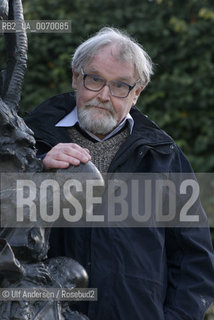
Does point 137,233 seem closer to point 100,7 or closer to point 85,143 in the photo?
point 85,143

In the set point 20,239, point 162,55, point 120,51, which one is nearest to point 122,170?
point 120,51

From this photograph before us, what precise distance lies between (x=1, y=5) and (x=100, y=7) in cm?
380

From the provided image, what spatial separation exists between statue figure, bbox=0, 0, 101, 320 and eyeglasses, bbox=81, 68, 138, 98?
0.45 metres

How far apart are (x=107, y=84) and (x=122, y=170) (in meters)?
0.33

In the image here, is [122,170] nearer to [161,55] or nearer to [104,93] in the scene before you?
[104,93]

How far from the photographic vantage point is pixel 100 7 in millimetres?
5891

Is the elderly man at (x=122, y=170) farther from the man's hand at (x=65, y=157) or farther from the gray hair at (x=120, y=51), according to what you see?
the man's hand at (x=65, y=157)

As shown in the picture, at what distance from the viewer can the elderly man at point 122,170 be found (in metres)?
2.55

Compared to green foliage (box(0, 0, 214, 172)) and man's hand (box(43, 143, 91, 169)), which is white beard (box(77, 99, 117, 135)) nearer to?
man's hand (box(43, 143, 91, 169))

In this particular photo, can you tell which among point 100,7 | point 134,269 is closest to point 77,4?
point 100,7

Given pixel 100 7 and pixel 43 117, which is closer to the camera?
pixel 43 117

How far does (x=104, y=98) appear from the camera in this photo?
262cm

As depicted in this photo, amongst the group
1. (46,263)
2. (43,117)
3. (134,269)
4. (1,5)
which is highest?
(1,5)

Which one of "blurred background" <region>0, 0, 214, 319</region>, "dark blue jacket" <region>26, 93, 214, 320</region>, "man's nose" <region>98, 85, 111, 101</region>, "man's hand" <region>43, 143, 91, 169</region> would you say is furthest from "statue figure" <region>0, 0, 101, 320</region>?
"blurred background" <region>0, 0, 214, 319</region>
